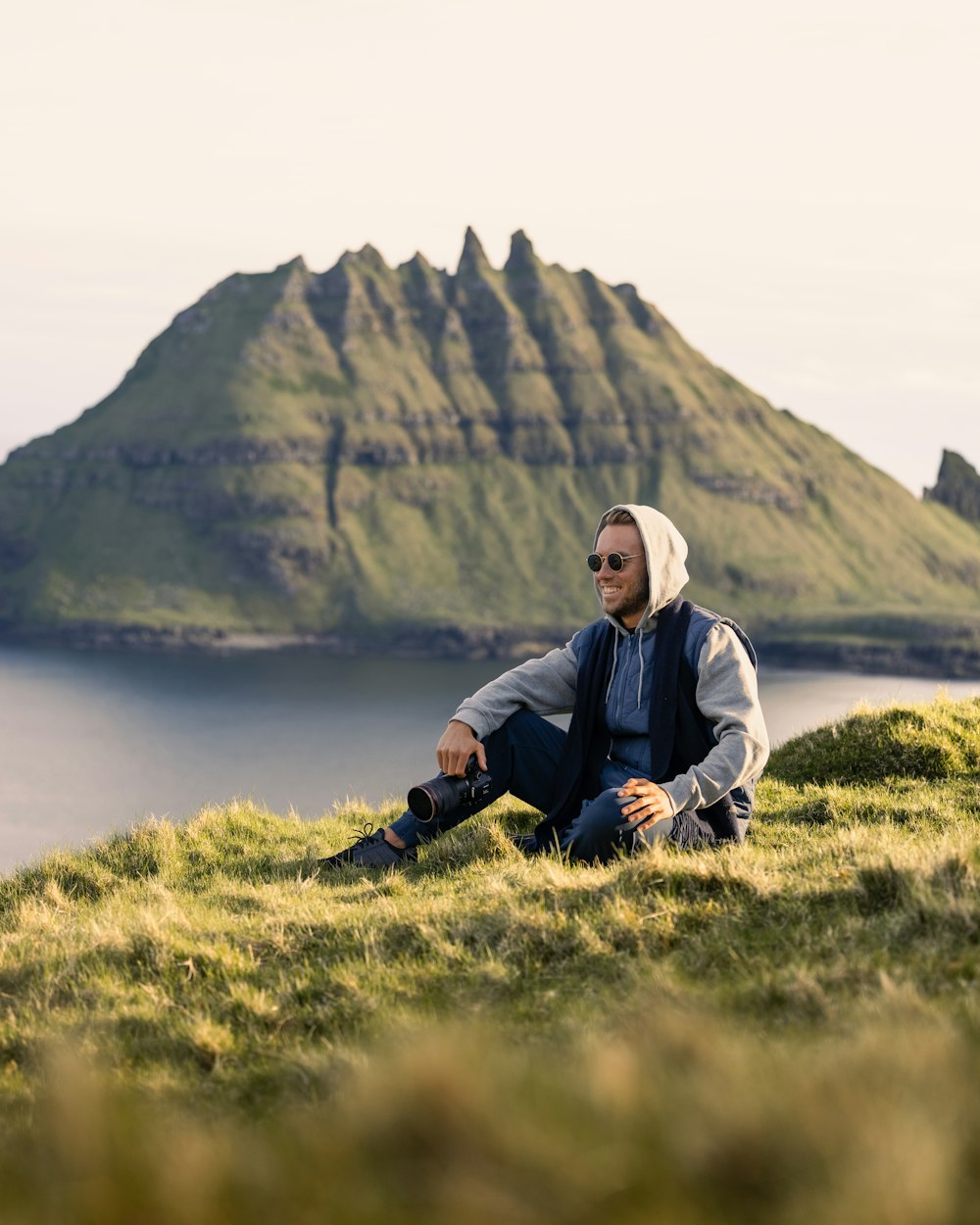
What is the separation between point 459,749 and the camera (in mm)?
9328

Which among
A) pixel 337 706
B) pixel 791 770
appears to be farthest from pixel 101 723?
pixel 791 770

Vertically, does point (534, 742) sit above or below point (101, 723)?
above

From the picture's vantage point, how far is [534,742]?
9.71 metres

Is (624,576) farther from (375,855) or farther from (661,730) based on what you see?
(375,855)

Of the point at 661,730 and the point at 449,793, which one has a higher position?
the point at 661,730

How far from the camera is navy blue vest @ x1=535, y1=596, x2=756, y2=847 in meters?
8.77

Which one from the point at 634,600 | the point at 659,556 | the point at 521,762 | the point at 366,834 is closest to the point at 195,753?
the point at 366,834

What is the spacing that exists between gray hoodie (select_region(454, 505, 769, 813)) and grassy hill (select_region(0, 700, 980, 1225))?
0.72m

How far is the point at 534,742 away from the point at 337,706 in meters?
185

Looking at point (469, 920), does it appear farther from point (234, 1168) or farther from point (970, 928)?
point (234, 1168)

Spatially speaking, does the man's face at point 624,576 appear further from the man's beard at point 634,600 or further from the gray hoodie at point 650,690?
the gray hoodie at point 650,690

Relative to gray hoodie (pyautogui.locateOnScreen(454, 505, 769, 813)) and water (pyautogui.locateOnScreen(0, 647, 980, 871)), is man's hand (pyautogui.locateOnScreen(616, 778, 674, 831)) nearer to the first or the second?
gray hoodie (pyautogui.locateOnScreen(454, 505, 769, 813))

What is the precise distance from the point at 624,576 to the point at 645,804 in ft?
5.91

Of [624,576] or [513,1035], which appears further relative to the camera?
[624,576]
